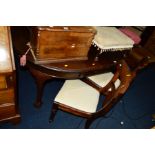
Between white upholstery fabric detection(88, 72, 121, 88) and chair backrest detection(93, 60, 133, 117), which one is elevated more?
chair backrest detection(93, 60, 133, 117)

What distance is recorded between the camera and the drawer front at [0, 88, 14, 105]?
1.48 m

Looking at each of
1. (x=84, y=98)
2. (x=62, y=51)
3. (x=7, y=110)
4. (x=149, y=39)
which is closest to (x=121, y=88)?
(x=84, y=98)

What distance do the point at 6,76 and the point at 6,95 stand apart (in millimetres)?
272

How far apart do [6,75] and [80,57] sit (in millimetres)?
713

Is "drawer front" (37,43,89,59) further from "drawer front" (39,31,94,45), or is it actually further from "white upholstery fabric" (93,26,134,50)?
"white upholstery fabric" (93,26,134,50)

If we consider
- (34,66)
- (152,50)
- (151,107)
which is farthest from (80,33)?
(152,50)

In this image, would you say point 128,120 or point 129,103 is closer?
point 128,120

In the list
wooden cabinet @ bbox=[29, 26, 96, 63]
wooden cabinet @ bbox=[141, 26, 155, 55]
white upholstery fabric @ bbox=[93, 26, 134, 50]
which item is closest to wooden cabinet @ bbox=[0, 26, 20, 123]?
wooden cabinet @ bbox=[29, 26, 96, 63]

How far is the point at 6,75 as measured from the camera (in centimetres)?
132

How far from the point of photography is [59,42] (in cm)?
147

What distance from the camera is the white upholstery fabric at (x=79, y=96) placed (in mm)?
1758

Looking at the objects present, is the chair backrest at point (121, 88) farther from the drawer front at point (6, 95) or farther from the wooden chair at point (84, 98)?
the drawer front at point (6, 95)

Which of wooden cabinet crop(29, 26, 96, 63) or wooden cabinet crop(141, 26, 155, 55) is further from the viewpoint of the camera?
wooden cabinet crop(141, 26, 155, 55)
